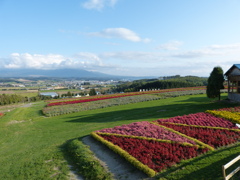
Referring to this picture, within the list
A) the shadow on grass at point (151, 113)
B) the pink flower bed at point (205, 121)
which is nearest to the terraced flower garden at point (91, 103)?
the shadow on grass at point (151, 113)

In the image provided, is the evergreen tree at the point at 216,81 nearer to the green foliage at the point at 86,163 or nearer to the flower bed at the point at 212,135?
the flower bed at the point at 212,135

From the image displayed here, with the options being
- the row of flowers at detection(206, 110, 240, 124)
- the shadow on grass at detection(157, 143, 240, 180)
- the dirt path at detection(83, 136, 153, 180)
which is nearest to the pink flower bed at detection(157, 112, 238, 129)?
the row of flowers at detection(206, 110, 240, 124)

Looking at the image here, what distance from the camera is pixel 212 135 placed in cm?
1124

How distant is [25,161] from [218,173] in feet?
A: 36.0

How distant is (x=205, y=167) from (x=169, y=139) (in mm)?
3340

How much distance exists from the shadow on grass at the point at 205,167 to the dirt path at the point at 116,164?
113 cm

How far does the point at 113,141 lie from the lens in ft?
38.7

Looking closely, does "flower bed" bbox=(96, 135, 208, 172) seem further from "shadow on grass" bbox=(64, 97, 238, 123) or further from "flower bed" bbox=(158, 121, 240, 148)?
"shadow on grass" bbox=(64, 97, 238, 123)

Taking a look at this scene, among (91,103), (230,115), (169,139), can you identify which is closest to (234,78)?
(230,115)

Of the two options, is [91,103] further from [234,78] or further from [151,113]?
[234,78]

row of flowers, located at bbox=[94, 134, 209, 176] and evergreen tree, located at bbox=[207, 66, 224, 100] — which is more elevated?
evergreen tree, located at bbox=[207, 66, 224, 100]

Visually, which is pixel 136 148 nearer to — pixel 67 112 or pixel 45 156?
pixel 45 156

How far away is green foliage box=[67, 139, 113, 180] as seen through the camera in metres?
8.39

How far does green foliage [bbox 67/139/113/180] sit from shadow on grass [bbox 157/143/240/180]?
2.75 m
